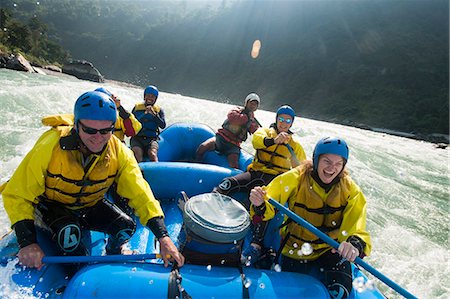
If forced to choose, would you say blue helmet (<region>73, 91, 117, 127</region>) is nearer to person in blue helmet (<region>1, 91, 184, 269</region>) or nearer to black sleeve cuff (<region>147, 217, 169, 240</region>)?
person in blue helmet (<region>1, 91, 184, 269</region>)

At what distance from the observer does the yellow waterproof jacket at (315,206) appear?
239cm

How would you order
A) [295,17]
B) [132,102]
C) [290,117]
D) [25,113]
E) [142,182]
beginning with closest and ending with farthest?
[142,182] → [290,117] → [25,113] → [132,102] → [295,17]

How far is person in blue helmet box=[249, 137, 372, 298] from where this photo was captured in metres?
2.33

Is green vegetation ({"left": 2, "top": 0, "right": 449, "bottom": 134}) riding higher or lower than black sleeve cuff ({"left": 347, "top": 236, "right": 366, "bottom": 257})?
higher

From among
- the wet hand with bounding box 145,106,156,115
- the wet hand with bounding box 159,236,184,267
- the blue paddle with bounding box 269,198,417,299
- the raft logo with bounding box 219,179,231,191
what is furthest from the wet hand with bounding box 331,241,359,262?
the wet hand with bounding box 145,106,156,115

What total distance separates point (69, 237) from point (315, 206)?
163cm

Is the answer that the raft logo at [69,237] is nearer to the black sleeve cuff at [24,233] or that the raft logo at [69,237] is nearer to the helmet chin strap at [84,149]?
the black sleeve cuff at [24,233]

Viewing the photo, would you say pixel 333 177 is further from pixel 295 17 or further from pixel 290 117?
pixel 295 17

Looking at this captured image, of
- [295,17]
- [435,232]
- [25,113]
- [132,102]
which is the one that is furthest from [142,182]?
[295,17]

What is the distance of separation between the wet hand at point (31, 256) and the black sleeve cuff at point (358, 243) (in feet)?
5.90

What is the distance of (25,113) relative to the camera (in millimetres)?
8492

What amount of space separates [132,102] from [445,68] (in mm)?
35011

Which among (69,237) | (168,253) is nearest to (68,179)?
(69,237)

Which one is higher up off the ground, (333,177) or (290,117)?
(290,117)
